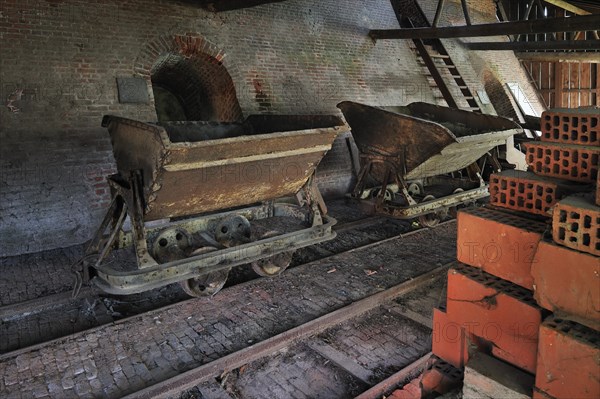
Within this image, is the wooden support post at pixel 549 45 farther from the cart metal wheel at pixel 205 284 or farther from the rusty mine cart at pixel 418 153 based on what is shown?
the cart metal wheel at pixel 205 284

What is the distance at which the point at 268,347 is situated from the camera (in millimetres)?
4039

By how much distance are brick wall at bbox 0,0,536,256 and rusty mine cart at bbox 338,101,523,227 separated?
206cm

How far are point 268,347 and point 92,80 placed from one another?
5.35 metres

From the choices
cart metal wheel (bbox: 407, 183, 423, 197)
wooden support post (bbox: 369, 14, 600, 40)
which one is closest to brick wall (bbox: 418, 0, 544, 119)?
wooden support post (bbox: 369, 14, 600, 40)

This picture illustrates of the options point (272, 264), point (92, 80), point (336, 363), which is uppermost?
point (92, 80)

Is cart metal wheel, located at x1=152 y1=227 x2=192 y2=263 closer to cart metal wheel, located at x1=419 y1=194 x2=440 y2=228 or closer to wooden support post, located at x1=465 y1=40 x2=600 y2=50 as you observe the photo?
cart metal wheel, located at x1=419 y1=194 x2=440 y2=228

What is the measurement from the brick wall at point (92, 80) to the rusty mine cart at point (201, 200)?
181 cm

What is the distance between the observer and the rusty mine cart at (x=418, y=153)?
269 inches

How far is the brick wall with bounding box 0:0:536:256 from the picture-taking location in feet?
21.3

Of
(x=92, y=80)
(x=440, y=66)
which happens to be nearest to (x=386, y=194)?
(x=92, y=80)

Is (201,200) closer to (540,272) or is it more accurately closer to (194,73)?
(540,272)

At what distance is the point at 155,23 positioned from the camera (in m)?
7.91

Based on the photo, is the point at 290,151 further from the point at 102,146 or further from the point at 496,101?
the point at 496,101

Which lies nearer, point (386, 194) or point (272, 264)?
point (272, 264)
